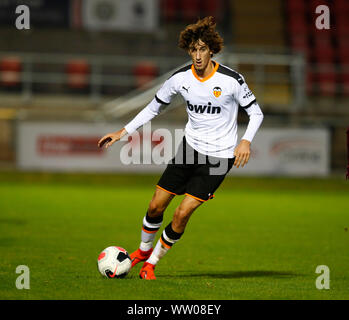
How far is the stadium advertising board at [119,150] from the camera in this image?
19891 millimetres

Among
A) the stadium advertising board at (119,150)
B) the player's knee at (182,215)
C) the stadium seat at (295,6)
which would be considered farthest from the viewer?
the stadium seat at (295,6)

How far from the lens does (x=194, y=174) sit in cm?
787

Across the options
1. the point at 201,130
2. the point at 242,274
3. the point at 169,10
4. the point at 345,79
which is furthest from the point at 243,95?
the point at 169,10

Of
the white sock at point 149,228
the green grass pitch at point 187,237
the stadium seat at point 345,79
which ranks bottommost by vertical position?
the green grass pitch at point 187,237

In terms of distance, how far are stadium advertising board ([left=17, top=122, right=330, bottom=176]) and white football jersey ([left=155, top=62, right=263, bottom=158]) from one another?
37.7 feet

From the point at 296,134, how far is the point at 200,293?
14.4 meters

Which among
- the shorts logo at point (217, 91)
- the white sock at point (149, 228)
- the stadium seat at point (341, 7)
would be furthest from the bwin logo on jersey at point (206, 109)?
the stadium seat at point (341, 7)

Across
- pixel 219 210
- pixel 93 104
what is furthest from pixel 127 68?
pixel 219 210

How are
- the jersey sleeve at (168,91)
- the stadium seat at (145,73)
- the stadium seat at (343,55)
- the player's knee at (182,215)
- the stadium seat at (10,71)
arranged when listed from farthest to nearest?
1. the stadium seat at (343,55)
2. the stadium seat at (145,73)
3. the stadium seat at (10,71)
4. the jersey sleeve at (168,91)
5. the player's knee at (182,215)

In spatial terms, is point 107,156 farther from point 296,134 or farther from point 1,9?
point 1,9

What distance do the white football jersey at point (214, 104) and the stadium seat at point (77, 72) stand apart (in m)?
16.5

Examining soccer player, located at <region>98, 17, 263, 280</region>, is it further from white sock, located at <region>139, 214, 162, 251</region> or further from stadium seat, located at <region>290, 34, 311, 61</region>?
stadium seat, located at <region>290, 34, 311, 61</region>

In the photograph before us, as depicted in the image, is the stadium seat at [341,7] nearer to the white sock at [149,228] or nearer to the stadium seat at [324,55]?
the stadium seat at [324,55]

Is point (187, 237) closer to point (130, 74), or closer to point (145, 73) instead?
point (145, 73)
